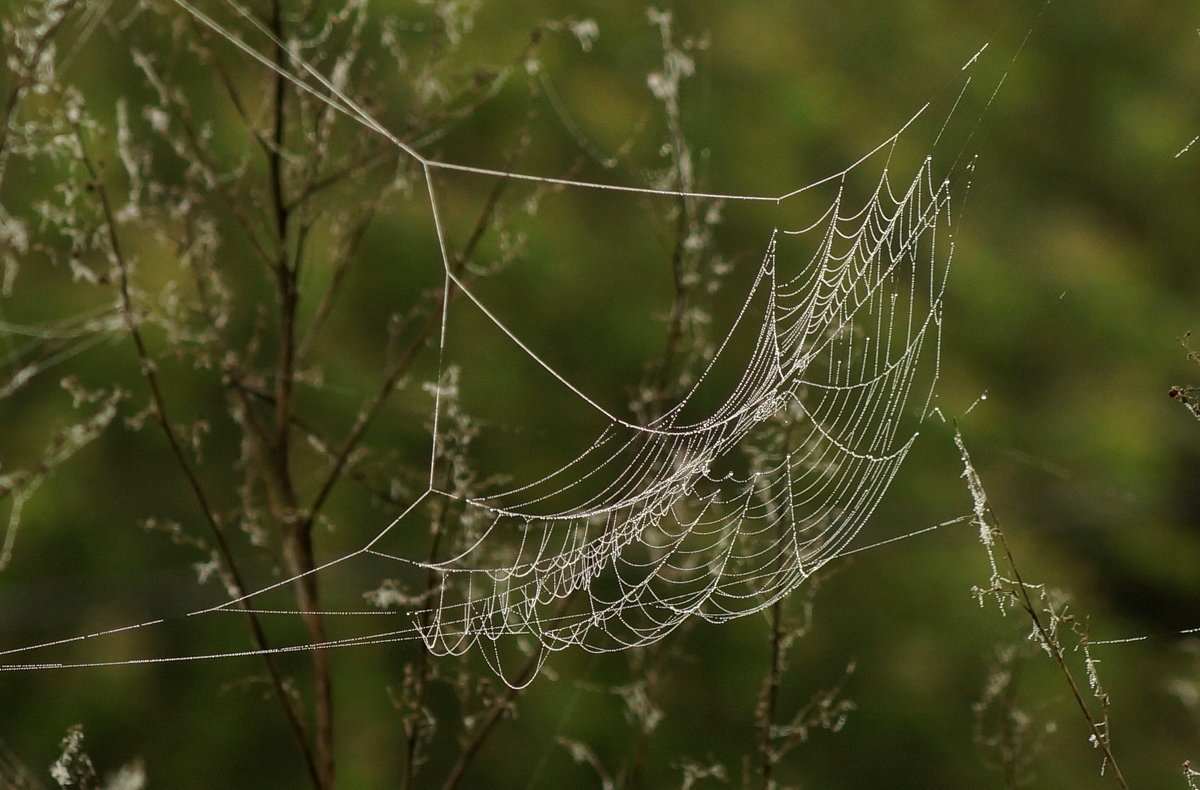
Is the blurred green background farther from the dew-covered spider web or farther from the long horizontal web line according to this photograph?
the long horizontal web line

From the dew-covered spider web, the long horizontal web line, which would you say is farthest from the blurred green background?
the long horizontal web line

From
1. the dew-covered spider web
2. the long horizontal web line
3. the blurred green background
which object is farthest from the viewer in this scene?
the blurred green background

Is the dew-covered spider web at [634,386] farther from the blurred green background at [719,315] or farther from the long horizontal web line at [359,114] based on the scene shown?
the long horizontal web line at [359,114]

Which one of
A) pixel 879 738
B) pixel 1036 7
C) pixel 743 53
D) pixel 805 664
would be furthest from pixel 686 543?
pixel 1036 7

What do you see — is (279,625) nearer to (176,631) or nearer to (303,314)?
(176,631)

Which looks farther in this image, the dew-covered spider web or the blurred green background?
the blurred green background

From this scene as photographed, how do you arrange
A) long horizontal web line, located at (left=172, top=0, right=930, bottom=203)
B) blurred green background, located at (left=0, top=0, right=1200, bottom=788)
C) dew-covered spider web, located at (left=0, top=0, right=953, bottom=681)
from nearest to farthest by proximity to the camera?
1. long horizontal web line, located at (left=172, top=0, right=930, bottom=203)
2. dew-covered spider web, located at (left=0, top=0, right=953, bottom=681)
3. blurred green background, located at (left=0, top=0, right=1200, bottom=788)

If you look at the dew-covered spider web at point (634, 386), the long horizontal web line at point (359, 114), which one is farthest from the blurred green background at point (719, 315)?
the long horizontal web line at point (359, 114)

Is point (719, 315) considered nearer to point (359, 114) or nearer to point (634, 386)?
point (634, 386)

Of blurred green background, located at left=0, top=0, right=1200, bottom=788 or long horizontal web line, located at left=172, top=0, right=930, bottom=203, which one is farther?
blurred green background, located at left=0, top=0, right=1200, bottom=788
